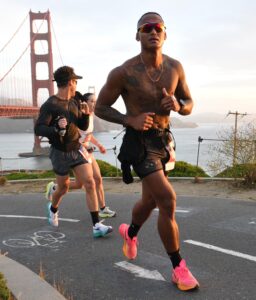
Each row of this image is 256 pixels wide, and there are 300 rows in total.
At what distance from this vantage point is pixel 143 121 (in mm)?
3057

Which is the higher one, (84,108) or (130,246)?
(84,108)

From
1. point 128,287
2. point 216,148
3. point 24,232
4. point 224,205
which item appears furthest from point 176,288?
point 216,148

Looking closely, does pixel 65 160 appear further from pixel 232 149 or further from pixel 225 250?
pixel 232 149

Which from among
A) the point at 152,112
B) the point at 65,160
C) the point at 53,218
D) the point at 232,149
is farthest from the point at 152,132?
the point at 232,149

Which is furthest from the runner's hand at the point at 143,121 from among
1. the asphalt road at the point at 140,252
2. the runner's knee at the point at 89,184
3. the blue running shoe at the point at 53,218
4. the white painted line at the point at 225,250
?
the blue running shoe at the point at 53,218

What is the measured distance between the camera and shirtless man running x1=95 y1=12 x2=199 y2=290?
10.3 ft

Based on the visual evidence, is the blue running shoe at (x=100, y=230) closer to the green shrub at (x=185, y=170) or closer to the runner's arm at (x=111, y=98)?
the runner's arm at (x=111, y=98)

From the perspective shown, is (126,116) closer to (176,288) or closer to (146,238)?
(176,288)

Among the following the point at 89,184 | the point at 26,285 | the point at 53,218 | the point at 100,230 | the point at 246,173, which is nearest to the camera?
the point at 26,285

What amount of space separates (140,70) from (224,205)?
367 centimetres

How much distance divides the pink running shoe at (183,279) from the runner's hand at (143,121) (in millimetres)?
1063

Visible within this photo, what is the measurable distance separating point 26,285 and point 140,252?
4.62ft

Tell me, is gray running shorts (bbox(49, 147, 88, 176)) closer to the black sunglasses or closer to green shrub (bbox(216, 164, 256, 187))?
the black sunglasses

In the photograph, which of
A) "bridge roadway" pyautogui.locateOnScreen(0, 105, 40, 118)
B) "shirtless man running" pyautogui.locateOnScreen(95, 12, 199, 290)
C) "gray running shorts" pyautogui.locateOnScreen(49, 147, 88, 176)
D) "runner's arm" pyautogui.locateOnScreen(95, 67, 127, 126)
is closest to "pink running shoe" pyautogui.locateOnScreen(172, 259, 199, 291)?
"shirtless man running" pyautogui.locateOnScreen(95, 12, 199, 290)
